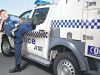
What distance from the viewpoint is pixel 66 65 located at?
5.46 metres

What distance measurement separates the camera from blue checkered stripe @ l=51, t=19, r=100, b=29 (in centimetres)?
466

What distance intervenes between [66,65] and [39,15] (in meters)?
2.16

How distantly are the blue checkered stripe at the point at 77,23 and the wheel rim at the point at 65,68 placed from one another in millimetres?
836

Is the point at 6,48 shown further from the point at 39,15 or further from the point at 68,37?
the point at 68,37

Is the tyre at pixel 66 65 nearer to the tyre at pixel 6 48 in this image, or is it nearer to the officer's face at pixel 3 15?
the officer's face at pixel 3 15

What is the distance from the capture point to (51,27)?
6.07 metres

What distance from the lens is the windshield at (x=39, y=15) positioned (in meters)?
6.64

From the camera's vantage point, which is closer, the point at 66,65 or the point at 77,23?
the point at 77,23

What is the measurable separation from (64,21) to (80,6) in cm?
63

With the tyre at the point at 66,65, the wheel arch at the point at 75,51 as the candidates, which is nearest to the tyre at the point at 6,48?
the tyre at the point at 66,65

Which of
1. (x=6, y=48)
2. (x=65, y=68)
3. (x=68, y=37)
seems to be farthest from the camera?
(x=6, y=48)

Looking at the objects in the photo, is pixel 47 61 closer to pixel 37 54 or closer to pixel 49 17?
pixel 37 54

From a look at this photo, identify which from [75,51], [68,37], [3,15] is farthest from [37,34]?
[75,51]

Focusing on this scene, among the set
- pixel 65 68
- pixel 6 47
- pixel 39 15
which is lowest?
pixel 65 68
